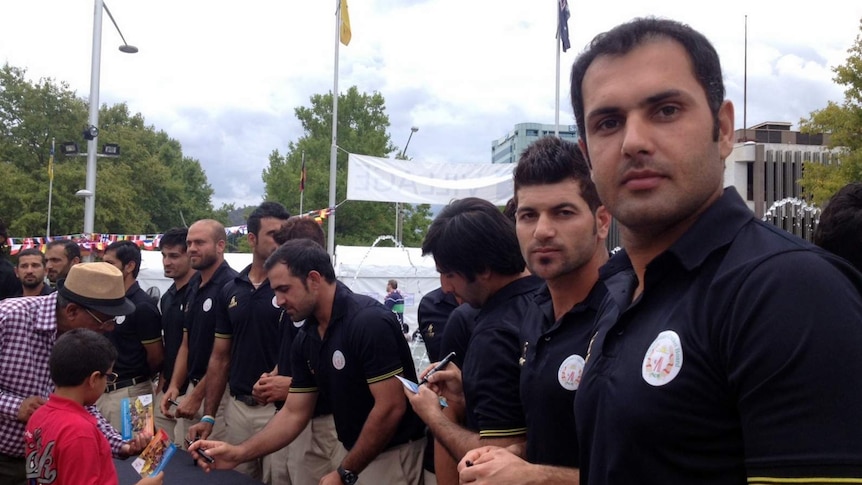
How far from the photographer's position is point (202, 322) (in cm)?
610

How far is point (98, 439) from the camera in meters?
3.31

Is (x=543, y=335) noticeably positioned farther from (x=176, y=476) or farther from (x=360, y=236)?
(x=360, y=236)

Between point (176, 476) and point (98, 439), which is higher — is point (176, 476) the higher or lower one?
the lower one

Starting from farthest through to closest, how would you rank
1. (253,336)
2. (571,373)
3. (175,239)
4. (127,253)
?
(127,253)
(175,239)
(253,336)
(571,373)

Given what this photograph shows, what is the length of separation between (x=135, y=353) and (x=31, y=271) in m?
1.56

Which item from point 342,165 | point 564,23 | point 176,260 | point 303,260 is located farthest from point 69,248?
point 342,165

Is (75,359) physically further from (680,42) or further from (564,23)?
(564,23)

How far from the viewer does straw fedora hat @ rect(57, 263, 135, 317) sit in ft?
12.7

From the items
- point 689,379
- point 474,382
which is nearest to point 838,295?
point 689,379

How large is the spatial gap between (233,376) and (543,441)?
4.03 metres

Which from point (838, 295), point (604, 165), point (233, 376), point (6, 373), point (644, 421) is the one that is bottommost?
point (233, 376)

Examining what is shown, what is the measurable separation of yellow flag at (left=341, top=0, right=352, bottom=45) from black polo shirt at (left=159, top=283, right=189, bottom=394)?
13.2 meters

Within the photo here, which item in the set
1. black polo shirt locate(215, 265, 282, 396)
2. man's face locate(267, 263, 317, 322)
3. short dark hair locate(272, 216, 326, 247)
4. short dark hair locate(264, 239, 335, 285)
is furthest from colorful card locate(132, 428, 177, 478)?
short dark hair locate(272, 216, 326, 247)

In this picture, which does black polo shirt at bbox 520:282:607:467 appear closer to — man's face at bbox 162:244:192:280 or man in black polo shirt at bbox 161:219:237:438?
man in black polo shirt at bbox 161:219:237:438
